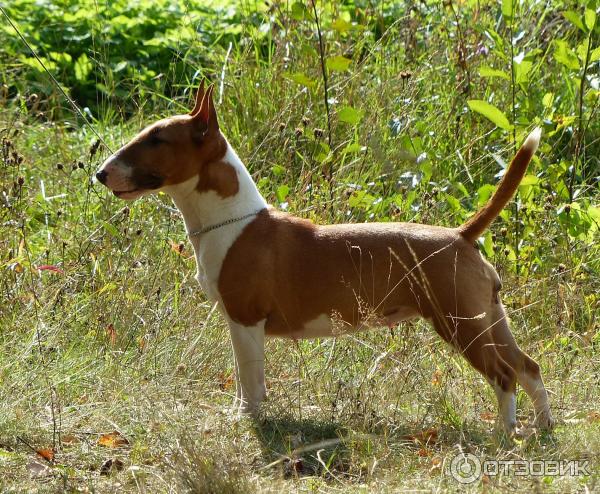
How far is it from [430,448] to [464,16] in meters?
3.94

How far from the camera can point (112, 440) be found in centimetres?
409

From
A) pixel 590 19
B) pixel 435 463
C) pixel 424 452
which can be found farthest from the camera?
pixel 590 19

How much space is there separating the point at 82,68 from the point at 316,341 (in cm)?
469

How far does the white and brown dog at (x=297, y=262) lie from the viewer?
4277 millimetres

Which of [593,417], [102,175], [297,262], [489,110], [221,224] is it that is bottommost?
[593,417]

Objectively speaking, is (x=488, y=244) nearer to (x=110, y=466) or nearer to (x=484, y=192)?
(x=484, y=192)

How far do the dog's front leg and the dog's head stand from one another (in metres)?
0.66

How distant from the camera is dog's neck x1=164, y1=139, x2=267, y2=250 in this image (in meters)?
4.49

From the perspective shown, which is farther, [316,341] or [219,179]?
[316,341]

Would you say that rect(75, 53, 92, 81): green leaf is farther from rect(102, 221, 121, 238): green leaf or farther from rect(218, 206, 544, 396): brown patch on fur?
rect(218, 206, 544, 396): brown patch on fur

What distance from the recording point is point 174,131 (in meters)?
4.43

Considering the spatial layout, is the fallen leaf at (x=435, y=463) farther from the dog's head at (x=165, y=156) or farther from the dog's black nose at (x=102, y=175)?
the dog's black nose at (x=102, y=175)

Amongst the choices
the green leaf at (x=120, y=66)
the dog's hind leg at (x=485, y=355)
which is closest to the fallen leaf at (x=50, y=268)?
the dog's hind leg at (x=485, y=355)

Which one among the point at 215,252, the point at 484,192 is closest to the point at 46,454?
the point at 215,252
